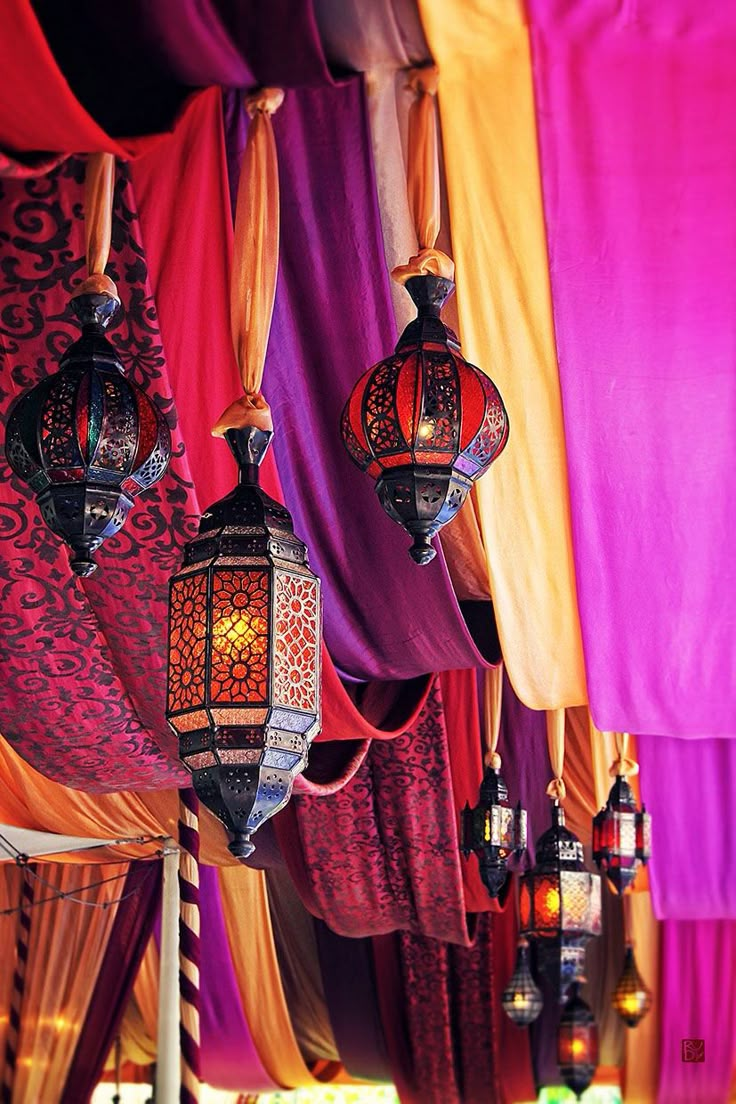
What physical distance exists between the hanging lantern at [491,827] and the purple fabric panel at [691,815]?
0.84 metres

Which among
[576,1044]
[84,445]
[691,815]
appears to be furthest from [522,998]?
[84,445]

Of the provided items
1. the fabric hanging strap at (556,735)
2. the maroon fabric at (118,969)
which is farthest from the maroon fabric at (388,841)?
the maroon fabric at (118,969)

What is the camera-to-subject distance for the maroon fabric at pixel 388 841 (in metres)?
5.39

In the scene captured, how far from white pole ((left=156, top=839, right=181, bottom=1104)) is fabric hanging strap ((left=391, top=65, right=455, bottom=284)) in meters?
4.23

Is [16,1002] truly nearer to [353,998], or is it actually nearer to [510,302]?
[353,998]

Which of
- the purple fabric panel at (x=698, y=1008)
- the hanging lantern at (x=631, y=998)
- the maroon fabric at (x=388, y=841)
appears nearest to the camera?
the maroon fabric at (x=388, y=841)

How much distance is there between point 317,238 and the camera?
3.19 meters

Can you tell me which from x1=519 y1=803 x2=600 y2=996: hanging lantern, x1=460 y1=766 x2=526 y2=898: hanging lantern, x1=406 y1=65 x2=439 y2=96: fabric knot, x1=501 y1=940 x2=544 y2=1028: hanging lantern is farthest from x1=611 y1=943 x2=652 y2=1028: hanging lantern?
x1=406 y1=65 x2=439 y2=96: fabric knot

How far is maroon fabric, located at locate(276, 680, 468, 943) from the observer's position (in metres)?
5.39

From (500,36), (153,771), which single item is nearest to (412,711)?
(153,771)

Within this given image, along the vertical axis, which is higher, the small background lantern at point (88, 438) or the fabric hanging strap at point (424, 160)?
the fabric hanging strap at point (424, 160)

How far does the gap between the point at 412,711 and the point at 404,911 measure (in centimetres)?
142

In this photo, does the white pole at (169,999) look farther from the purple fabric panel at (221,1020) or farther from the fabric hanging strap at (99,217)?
the fabric hanging strap at (99,217)

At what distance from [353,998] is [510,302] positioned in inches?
274
